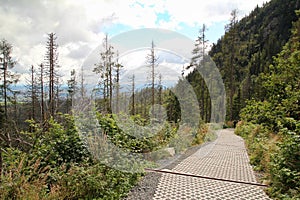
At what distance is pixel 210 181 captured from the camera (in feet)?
16.8

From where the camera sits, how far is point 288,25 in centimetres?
6197

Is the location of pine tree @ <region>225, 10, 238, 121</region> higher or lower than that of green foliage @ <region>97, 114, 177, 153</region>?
higher

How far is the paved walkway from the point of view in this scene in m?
4.30

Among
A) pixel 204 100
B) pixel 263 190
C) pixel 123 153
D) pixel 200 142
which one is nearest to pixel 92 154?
pixel 123 153

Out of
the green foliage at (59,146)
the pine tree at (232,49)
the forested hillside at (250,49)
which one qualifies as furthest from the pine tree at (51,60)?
the pine tree at (232,49)

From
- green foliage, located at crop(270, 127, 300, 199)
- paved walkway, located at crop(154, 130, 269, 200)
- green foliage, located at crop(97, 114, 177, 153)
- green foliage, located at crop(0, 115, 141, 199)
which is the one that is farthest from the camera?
green foliage, located at crop(97, 114, 177, 153)

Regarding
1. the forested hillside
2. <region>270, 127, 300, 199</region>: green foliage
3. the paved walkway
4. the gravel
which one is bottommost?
the paved walkway

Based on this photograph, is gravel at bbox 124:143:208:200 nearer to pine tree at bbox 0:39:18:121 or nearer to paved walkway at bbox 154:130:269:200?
paved walkway at bbox 154:130:269:200

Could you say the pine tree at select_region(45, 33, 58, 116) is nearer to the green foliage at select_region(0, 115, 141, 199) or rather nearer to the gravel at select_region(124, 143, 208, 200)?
the gravel at select_region(124, 143, 208, 200)

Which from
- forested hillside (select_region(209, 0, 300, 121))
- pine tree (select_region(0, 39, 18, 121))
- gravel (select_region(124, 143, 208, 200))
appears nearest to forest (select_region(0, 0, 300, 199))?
gravel (select_region(124, 143, 208, 200))

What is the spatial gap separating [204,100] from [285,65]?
39.1ft

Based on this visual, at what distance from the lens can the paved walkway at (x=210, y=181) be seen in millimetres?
4301

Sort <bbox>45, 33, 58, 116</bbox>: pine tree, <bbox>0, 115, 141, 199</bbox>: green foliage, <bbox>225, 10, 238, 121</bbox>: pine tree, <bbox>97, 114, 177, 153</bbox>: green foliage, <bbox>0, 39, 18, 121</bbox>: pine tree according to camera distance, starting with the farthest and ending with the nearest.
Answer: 1. <bbox>225, 10, 238, 121</bbox>: pine tree
2. <bbox>0, 39, 18, 121</bbox>: pine tree
3. <bbox>45, 33, 58, 116</bbox>: pine tree
4. <bbox>97, 114, 177, 153</bbox>: green foliage
5. <bbox>0, 115, 141, 199</bbox>: green foliage

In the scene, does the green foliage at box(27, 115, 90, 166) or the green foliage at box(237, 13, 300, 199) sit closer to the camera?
the green foliage at box(237, 13, 300, 199)
